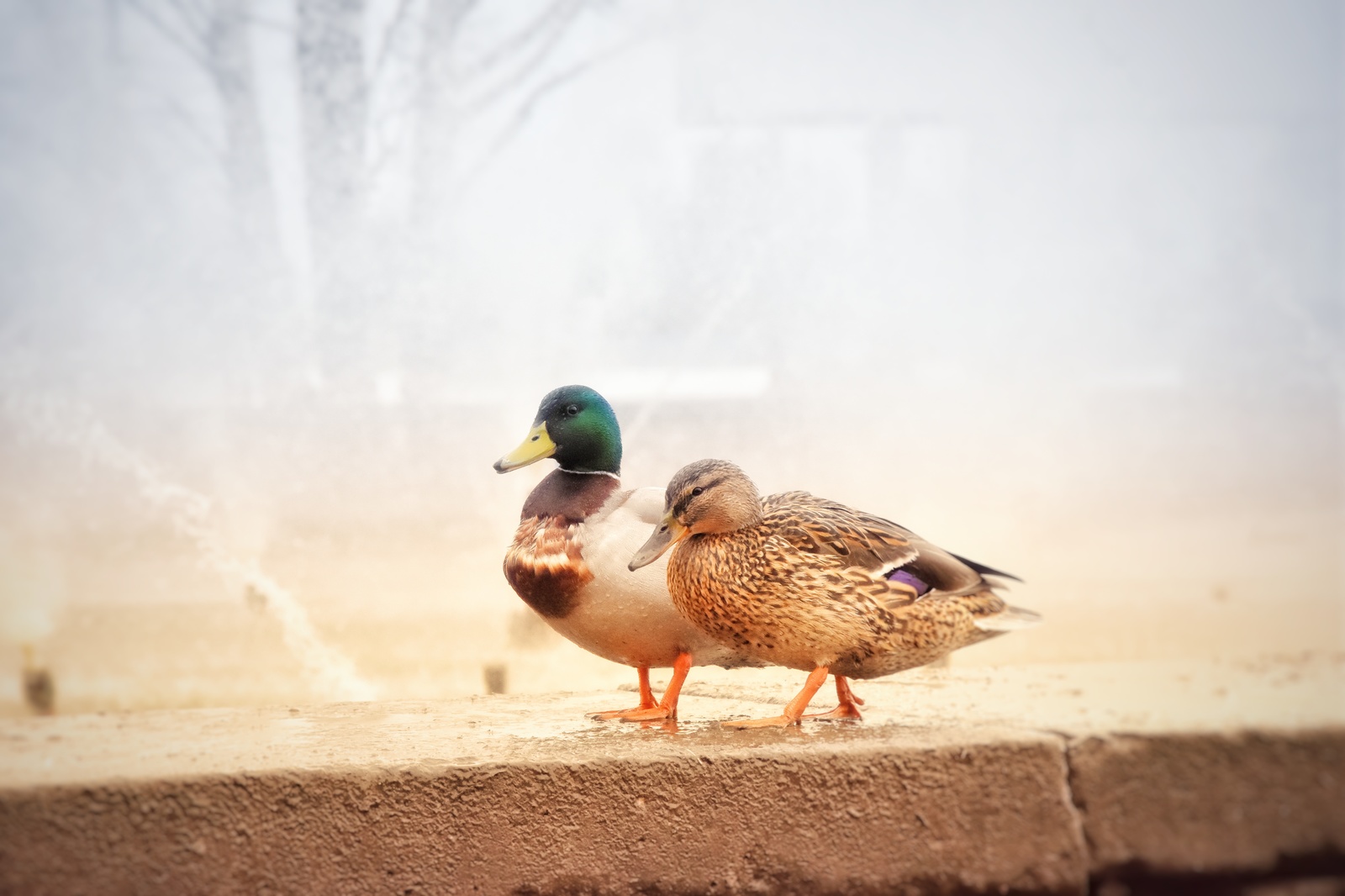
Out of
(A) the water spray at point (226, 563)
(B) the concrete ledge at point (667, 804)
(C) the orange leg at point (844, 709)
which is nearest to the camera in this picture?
(B) the concrete ledge at point (667, 804)

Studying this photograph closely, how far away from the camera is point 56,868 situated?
1.05 meters

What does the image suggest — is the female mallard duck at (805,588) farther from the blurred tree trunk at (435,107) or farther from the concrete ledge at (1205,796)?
the blurred tree trunk at (435,107)

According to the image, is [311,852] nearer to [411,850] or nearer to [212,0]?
[411,850]

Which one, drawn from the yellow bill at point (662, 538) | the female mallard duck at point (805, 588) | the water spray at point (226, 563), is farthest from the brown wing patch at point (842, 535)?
the water spray at point (226, 563)

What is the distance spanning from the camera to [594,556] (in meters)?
1.20

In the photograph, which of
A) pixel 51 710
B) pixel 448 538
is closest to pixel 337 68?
pixel 448 538

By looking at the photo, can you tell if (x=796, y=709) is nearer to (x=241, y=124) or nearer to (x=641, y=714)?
(x=641, y=714)

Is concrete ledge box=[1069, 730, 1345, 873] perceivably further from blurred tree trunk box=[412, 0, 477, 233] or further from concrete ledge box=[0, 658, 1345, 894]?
→ blurred tree trunk box=[412, 0, 477, 233]

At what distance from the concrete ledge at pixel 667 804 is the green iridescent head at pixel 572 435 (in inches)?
12.9

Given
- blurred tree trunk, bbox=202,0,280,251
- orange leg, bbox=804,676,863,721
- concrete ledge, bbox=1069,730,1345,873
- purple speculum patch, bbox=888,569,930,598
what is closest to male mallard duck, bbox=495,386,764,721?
orange leg, bbox=804,676,863,721

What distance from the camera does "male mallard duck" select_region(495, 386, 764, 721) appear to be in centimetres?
120

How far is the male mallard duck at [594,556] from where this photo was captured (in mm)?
1201

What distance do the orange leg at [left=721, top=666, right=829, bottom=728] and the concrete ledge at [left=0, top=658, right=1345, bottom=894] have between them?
0.04 m

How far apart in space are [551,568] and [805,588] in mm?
298
